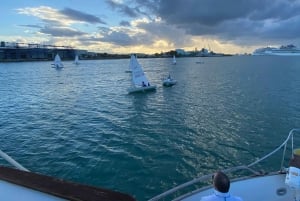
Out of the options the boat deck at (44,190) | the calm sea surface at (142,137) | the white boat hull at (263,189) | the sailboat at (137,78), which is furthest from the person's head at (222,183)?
the sailboat at (137,78)

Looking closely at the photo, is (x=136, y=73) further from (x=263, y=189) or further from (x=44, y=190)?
(x=44, y=190)

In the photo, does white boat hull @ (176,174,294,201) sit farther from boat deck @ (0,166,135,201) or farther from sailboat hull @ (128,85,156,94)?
sailboat hull @ (128,85,156,94)

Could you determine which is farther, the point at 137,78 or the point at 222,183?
the point at 137,78

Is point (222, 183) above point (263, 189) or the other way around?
above

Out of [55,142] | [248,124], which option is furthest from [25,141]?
[248,124]

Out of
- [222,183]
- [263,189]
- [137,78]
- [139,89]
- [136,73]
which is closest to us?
[222,183]

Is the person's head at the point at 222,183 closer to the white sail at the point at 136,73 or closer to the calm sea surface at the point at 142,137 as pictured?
the calm sea surface at the point at 142,137

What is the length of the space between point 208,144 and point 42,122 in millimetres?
17449

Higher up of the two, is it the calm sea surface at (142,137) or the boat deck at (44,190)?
the boat deck at (44,190)

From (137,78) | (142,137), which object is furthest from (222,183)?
(137,78)

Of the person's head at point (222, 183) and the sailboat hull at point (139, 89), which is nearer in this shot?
the person's head at point (222, 183)

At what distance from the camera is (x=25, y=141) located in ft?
72.4

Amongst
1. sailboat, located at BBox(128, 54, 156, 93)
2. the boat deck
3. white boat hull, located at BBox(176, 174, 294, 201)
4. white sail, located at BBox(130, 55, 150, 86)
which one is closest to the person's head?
the boat deck

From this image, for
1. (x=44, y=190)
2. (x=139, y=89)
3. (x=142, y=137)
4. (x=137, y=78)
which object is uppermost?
(x=44, y=190)
